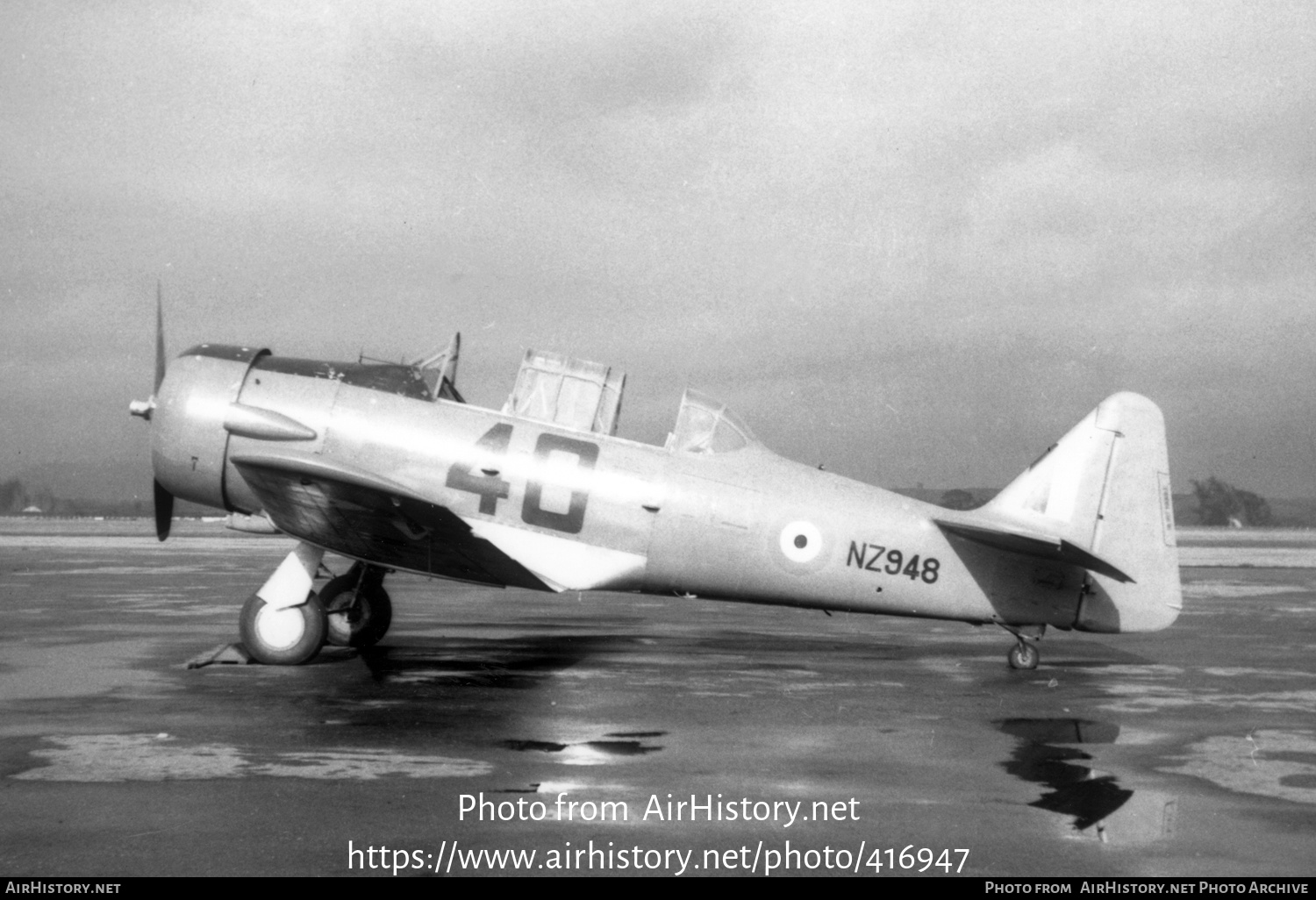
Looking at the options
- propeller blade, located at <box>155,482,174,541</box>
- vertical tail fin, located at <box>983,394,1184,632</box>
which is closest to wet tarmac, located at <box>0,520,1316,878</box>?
vertical tail fin, located at <box>983,394,1184,632</box>

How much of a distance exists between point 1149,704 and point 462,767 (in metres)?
5.28

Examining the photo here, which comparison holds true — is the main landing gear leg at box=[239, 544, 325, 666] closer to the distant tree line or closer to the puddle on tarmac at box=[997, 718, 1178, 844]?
the puddle on tarmac at box=[997, 718, 1178, 844]

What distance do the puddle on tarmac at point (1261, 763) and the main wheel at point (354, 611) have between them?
6942mm

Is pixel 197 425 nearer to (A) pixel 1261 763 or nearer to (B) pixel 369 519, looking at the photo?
A: (B) pixel 369 519

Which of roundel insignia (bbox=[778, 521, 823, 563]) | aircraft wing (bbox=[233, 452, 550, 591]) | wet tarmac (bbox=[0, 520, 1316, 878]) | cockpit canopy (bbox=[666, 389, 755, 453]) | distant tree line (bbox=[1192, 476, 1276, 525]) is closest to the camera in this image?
wet tarmac (bbox=[0, 520, 1316, 878])

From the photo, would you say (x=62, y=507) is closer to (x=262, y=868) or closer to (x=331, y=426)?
(x=331, y=426)

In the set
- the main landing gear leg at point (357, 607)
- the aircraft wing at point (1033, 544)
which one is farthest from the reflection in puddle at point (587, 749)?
the main landing gear leg at point (357, 607)

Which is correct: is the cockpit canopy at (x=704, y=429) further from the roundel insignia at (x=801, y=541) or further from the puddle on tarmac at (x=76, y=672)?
the puddle on tarmac at (x=76, y=672)

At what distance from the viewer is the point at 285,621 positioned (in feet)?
29.9

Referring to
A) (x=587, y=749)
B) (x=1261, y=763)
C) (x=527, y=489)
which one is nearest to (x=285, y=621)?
(x=527, y=489)

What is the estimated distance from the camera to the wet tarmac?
4.58 meters

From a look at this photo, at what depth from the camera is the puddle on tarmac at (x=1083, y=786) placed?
501 cm

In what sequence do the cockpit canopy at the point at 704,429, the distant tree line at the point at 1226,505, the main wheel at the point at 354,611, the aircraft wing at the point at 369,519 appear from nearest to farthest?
the aircraft wing at the point at 369,519 → the cockpit canopy at the point at 704,429 → the main wheel at the point at 354,611 → the distant tree line at the point at 1226,505

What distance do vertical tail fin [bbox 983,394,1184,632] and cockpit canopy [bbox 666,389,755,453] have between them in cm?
242
